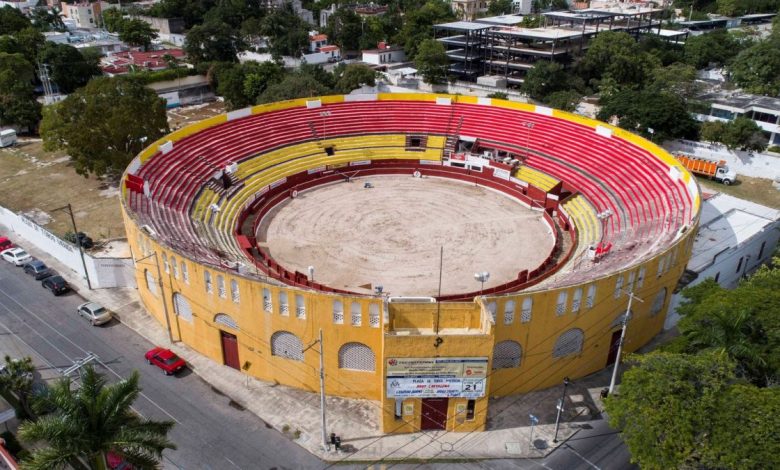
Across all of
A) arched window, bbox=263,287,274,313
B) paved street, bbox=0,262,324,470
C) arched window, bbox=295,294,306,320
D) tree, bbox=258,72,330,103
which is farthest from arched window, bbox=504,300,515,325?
tree, bbox=258,72,330,103

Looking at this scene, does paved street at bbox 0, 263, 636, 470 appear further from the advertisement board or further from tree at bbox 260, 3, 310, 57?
tree at bbox 260, 3, 310, 57

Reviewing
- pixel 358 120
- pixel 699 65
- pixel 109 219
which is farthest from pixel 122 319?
pixel 699 65

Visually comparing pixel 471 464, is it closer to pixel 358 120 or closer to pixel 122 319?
pixel 122 319

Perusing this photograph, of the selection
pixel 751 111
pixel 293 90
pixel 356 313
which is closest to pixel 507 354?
pixel 356 313

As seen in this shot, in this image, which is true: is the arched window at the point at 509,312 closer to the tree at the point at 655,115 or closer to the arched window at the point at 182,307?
the arched window at the point at 182,307

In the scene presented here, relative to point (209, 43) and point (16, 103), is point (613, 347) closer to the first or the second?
point (16, 103)

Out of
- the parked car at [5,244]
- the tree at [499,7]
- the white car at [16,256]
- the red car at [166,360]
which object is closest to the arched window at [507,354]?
the red car at [166,360]

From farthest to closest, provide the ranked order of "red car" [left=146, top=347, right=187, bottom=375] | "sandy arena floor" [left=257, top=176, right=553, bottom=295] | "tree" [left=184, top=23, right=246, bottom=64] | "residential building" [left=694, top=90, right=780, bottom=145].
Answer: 1. "tree" [left=184, top=23, right=246, bottom=64]
2. "residential building" [left=694, top=90, right=780, bottom=145]
3. "sandy arena floor" [left=257, top=176, right=553, bottom=295]
4. "red car" [left=146, top=347, right=187, bottom=375]
